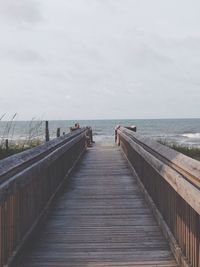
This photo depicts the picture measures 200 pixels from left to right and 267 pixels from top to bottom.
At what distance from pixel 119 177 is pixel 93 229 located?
188 inches

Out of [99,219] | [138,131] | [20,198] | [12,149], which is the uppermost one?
[20,198]

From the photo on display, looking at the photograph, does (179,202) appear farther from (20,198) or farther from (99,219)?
(99,219)

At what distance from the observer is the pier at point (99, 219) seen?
409 centimetres

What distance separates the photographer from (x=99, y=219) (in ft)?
20.6

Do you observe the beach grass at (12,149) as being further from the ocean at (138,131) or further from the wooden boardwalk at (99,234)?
the wooden boardwalk at (99,234)

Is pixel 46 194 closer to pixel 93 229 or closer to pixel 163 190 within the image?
pixel 93 229

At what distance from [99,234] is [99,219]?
78 cm

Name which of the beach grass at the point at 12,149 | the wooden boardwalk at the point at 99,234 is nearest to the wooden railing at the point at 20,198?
the wooden boardwalk at the point at 99,234

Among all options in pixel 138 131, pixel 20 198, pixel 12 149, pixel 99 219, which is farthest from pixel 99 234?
pixel 138 131

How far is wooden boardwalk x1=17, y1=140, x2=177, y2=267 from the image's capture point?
4574 mm

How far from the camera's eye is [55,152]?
686cm

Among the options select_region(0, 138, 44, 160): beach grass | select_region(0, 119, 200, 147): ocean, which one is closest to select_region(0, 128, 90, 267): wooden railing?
select_region(0, 119, 200, 147): ocean

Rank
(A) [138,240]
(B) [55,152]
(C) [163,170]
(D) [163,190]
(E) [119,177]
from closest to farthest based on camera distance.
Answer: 1. (C) [163,170]
2. (A) [138,240]
3. (D) [163,190]
4. (B) [55,152]
5. (E) [119,177]

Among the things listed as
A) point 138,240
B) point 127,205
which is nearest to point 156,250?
point 138,240
